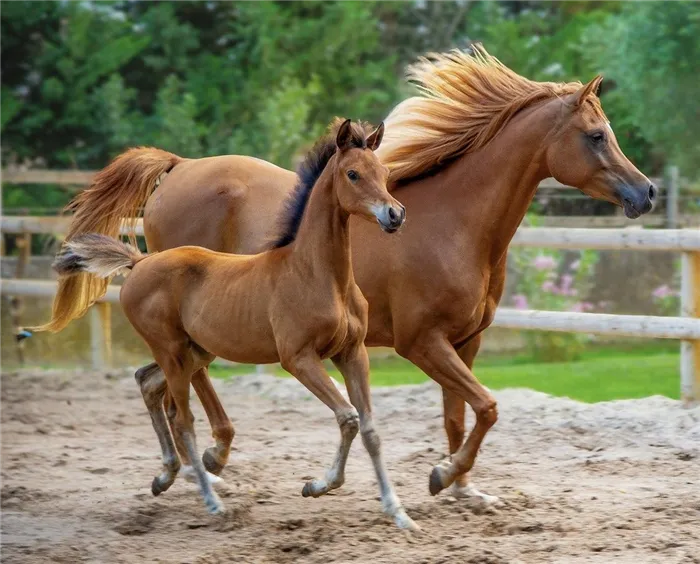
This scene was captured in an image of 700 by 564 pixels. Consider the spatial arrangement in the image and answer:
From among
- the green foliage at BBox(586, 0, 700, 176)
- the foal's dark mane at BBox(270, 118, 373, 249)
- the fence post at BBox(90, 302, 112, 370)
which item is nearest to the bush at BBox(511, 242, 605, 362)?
the green foliage at BBox(586, 0, 700, 176)

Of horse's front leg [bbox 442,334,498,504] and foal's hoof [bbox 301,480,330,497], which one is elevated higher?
horse's front leg [bbox 442,334,498,504]

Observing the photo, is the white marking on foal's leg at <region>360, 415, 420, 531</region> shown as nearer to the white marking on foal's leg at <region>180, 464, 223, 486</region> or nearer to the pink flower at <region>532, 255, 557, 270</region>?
the white marking on foal's leg at <region>180, 464, 223, 486</region>

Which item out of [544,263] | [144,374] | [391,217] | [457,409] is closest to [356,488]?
[457,409]

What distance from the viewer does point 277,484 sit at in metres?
5.27

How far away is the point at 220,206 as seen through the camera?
5.62m

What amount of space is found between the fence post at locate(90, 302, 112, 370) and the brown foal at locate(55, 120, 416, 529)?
3666mm

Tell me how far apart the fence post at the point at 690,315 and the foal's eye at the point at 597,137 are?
6.65 feet

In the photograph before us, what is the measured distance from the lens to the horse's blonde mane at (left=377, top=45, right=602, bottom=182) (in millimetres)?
4914

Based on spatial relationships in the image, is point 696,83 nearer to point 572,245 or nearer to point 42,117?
point 572,245

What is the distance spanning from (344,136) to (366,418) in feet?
3.65

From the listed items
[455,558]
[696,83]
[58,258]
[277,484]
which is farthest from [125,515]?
[696,83]

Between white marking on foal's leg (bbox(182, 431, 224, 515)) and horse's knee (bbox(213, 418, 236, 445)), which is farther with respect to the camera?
horse's knee (bbox(213, 418, 236, 445))

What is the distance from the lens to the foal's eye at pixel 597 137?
4.60 m

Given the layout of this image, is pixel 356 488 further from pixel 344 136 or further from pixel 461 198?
pixel 344 136
